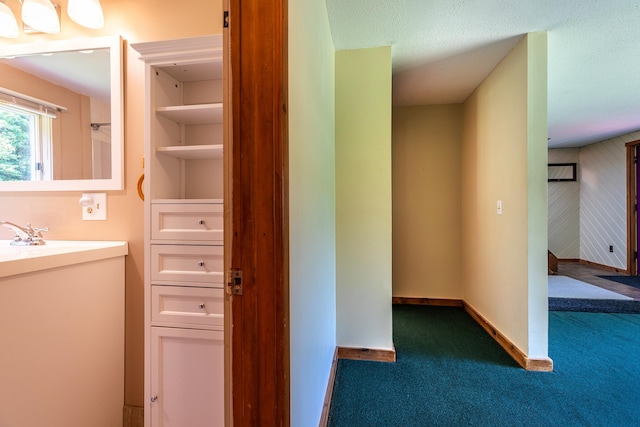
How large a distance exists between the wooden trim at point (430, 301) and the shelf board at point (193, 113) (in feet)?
9.09

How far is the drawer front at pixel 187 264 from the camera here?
1097 mm

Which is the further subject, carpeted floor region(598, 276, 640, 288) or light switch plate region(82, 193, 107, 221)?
carpeted floor region(598, 276, 640, 288)

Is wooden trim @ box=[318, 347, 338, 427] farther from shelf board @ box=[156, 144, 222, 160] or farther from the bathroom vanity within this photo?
shelf board @ box=[156, 144, 222, 160]

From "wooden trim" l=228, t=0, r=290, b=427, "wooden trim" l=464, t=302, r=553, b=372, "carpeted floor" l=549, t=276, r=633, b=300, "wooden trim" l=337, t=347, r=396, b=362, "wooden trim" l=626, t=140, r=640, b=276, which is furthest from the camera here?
"wooden trim" l=626, t=140, r=640, b=276

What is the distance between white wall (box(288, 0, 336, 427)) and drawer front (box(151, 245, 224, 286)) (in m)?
0.37

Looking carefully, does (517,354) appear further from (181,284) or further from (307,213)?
(181,284)

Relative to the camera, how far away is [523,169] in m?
1.89

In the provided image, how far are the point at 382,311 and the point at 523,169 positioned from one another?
1409mm

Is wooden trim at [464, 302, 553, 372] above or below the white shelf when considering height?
below

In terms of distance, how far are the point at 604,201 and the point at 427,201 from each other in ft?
13.3

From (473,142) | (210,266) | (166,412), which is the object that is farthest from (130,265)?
→ (473,142)

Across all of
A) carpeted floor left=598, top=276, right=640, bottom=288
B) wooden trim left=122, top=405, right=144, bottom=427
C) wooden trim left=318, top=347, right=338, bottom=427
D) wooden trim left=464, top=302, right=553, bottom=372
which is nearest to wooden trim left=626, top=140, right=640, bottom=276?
carpeted floor left=598, top=276, right=640, bottom=288

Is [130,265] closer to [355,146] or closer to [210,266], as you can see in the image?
[210,266]

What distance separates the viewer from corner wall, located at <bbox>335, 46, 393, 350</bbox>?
1995mm
